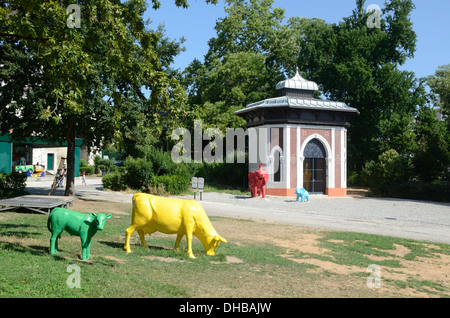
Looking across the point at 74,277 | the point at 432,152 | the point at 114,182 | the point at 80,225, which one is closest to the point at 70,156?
the point at 114,182

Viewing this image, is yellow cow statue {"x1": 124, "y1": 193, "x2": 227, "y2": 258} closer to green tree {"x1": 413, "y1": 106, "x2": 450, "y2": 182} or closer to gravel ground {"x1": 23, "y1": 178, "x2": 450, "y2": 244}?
gravel ground {"x1": 23, "y1": 178, "x2": 450, "y2": 244}

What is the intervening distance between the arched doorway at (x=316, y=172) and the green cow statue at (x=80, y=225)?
22.9 meters

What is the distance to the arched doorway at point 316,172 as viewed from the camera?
94.7ft

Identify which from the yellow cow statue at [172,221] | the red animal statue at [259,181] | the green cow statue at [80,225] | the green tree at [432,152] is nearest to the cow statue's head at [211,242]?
the yellow cow statue at [172,221]

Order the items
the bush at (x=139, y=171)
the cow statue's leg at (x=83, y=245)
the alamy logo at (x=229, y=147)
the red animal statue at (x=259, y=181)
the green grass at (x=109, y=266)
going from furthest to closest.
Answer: the alamy logo at (x=229, y=147), the bush at (x=139, y=171), the red animal statue at (x=259, y=181), the cow statue's leg at (x=83, y=245), the green grass at (x=109, y=266)

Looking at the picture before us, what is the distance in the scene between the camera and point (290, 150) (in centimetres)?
2773

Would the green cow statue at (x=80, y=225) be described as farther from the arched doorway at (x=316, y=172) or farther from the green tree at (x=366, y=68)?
the green tree at (x=366, y=68)

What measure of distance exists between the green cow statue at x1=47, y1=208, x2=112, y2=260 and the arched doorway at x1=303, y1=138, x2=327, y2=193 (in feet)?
75.1

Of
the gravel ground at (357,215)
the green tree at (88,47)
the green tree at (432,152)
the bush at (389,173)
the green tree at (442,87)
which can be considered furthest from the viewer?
the green tree at (442,87)

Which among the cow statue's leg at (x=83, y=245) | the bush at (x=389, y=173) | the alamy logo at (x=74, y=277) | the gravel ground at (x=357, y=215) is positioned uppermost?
the bush at (x=389, y=173)

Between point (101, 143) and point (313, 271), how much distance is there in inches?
688

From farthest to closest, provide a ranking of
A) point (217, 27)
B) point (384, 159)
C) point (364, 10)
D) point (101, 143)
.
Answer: point (217, 27) → point (364, 10) → point (384, 159) → point (101, 143)

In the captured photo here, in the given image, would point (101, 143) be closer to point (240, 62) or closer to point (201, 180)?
point (201, 180)
